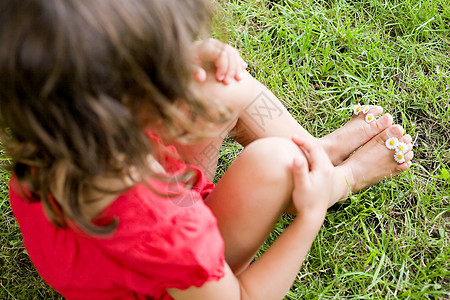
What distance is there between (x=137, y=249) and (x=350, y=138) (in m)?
0.89

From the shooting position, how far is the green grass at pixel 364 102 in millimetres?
1409

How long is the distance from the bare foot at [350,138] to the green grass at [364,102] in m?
0.12

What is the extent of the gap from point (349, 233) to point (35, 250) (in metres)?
0.89

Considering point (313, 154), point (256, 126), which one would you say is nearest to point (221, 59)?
point (256, 126)

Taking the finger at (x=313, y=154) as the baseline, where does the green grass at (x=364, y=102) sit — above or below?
below

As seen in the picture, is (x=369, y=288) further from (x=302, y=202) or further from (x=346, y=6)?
(x=346, y=6)

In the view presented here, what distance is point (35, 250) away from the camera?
3.66ft

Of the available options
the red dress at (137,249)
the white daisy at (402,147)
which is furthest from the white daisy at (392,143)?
the red dress at (137,249)

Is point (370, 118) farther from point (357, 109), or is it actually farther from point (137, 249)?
point (137, 249)

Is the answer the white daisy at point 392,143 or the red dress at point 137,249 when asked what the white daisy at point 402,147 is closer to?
the white daisy at point 392,143

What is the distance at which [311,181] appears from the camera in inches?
47.8

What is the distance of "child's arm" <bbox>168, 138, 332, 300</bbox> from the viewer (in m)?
1.17

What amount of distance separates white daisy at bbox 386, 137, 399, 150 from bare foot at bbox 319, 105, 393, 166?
0.17 feet

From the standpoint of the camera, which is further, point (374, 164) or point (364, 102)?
point (364, 102)
